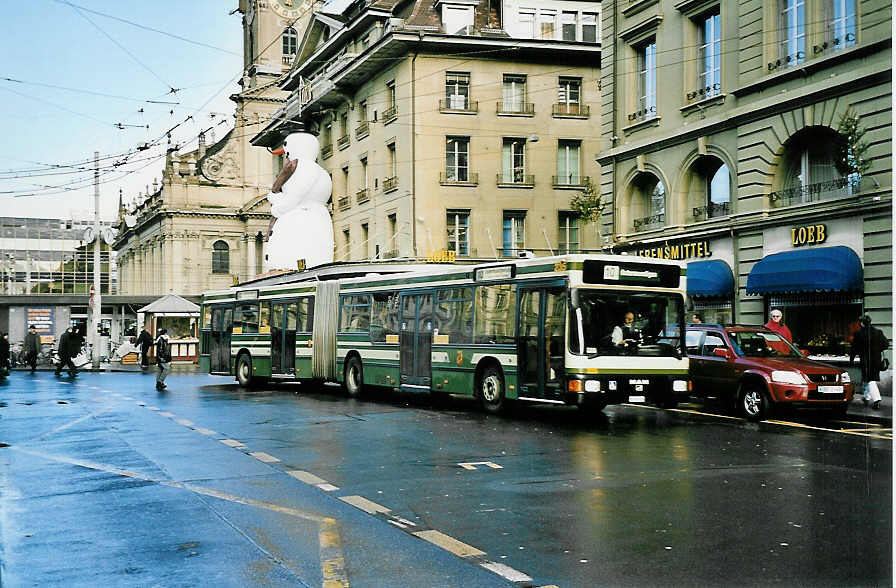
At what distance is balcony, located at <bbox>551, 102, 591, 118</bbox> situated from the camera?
4466cm

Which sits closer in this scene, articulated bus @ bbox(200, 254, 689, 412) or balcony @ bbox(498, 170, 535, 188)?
articulated bus @ bbox(200, 254, 689, 412)

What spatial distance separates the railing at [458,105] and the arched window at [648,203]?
13.6 m

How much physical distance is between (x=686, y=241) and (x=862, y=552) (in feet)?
73.9

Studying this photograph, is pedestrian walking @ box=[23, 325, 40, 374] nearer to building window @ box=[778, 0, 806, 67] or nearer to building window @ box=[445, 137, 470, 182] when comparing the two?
building window @ box=[445, 137, 470, 182]

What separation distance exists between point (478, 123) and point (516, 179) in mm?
2975

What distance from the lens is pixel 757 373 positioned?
17.3 m

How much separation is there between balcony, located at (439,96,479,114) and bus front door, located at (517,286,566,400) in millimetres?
26779

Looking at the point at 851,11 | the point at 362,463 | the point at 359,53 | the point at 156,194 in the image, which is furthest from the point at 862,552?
the point at 156,194

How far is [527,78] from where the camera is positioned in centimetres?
4466

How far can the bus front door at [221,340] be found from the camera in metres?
29.8

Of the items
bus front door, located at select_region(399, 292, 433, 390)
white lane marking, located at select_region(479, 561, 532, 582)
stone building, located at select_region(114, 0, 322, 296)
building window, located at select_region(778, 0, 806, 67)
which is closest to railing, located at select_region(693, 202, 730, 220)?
building window, located at select_region(778, 0, 806, 67)

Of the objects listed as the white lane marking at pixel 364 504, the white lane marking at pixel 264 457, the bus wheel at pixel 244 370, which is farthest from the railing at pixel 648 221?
the white lane marking at pixel 364 504

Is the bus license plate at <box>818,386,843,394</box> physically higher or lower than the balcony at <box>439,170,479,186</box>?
lower

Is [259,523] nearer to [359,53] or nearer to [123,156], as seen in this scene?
[123,156]
